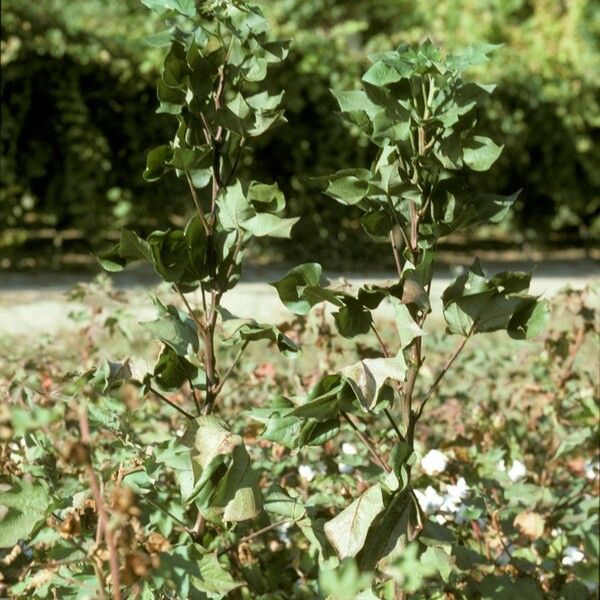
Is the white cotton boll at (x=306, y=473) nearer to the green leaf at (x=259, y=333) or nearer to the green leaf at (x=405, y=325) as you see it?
the green leaf at (x=259, y=333)

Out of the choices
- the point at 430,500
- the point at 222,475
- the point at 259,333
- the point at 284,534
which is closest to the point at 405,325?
the point at 259,333

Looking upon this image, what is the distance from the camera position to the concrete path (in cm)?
572

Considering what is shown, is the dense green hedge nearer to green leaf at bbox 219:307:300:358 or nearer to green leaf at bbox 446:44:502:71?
green leaf at bbox 446:44:502:71

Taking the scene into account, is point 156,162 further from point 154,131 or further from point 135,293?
point 154,131

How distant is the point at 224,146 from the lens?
1.95 metres

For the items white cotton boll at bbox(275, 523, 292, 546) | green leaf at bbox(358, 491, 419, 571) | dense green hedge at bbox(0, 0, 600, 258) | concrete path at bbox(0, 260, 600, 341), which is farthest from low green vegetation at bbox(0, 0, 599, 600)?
dense green hedge at bbox(0, 0, 600, 258)

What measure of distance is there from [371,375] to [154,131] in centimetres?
733

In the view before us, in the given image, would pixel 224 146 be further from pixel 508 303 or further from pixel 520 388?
pixel 520 388

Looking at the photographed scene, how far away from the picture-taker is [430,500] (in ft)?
Answer: 7.68

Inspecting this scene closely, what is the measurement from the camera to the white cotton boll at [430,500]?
91.3 inches

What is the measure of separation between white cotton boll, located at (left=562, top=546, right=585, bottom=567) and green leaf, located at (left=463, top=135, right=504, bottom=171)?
0.95m

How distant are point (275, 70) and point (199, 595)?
7.60 meters

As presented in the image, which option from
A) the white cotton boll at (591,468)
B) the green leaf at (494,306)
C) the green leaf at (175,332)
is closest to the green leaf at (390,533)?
the green leaf at (494,306)

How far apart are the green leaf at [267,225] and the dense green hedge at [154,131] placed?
5.35 metres
